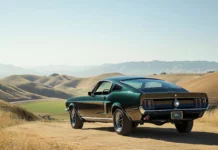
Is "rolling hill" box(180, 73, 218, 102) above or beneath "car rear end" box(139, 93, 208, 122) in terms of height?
beneath

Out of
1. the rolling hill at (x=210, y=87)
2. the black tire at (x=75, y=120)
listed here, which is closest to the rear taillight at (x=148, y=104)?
the black tire at (x=75, y=120)

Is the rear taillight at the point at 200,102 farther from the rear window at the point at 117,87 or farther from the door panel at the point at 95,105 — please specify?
the door panel at the point at 95,105

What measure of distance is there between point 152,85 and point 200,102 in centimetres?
144

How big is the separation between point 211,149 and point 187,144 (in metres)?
0.87

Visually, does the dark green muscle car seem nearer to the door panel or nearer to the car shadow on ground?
the door panel

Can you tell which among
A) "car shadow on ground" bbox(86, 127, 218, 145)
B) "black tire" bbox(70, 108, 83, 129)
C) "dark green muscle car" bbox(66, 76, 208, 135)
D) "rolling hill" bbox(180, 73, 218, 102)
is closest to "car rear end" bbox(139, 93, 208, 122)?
"dark green muscle car" bbox(66, 76, 208, 135)

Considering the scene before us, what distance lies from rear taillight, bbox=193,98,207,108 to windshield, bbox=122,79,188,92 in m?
0.50

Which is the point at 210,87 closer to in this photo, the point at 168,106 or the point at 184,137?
the point at 184,137

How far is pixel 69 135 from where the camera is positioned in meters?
12.0

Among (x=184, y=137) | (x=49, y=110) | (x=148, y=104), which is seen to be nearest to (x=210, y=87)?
(x=49, y=110)

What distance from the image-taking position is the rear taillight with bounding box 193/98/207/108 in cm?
1088

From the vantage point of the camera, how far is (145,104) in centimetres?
1037

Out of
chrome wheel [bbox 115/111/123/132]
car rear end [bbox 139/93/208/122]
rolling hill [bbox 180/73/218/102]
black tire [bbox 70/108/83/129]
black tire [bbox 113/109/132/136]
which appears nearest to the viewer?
car rear end [bbox 139/93/208/122]

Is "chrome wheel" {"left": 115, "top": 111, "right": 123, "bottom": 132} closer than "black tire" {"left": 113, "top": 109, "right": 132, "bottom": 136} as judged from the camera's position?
No
